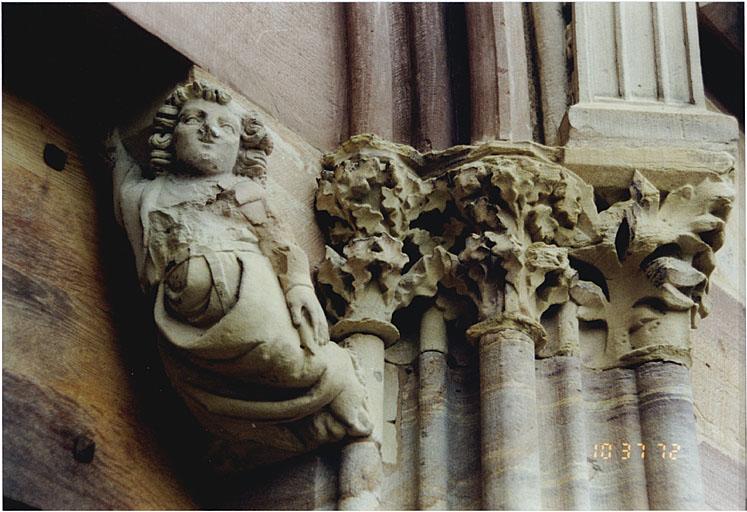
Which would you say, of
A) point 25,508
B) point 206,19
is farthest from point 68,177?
point 25,508

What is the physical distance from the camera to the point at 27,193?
3742 millimetres

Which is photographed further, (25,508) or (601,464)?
(601,464)

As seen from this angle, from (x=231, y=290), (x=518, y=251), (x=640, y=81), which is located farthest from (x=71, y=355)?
(x=640, y=81)

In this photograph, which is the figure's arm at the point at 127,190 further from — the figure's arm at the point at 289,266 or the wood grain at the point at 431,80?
the wood grain at the point at 431,80

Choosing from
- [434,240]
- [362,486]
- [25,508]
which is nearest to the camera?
[25,508]

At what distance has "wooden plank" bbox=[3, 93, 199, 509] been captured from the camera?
3.47 meters

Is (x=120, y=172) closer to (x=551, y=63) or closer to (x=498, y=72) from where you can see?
(x=498, y=72)

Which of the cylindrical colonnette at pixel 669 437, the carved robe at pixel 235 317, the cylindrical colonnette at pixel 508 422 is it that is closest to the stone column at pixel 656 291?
the cylindrical colonnette at pixel 669 437

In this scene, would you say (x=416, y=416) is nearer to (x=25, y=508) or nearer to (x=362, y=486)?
(x=362, y=486)

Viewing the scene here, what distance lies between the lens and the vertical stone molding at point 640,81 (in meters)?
4.31

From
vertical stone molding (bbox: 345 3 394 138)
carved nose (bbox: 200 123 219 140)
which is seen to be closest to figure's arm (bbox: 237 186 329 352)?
carved nose (bbox: 200 123 219 140)

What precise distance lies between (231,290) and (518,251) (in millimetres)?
805

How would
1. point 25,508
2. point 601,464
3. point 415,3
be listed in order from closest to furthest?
point 25,508 < point 601,464 < point 415,3

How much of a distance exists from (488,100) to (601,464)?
105 centimetres
